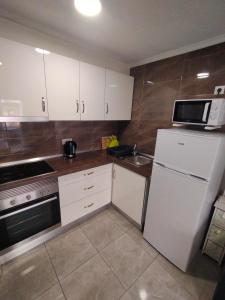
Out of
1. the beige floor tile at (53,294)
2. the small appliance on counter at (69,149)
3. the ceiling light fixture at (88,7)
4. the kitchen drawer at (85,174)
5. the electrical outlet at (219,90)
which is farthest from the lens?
the small appliance on counter at (69,149)

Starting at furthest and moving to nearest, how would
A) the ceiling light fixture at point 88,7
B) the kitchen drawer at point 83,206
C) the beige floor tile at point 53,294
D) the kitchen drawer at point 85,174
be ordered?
the kitchen drawer at point 83,206 → the kitchen drawer at point 85,174 → the beige floor tile at point 53,294 → the ceiling light fixture at point 88,7

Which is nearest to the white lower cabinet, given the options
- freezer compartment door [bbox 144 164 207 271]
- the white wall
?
freezer compartment door [bbox 144 164 207 271]

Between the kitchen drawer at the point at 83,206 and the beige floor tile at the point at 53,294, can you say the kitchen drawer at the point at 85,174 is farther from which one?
the beige floor tile at the point at 53,294

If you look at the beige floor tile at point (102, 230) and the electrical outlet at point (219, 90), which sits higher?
the electrical outlet at point (219, 90)

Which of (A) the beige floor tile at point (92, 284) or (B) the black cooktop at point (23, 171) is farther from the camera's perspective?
(B) the black cooktop at point (23, 171)

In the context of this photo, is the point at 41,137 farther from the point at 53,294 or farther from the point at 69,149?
the point at 53,294

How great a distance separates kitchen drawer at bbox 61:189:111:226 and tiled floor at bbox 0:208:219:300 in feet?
0.76

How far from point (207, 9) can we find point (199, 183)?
1342 millimetres

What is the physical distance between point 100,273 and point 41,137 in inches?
64.4

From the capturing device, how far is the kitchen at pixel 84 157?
48.0 inches

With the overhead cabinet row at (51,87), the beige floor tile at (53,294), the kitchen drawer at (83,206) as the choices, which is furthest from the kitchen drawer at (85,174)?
the beige floor tile at (53,294)

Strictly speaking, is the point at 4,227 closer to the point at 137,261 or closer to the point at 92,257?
the point at 92,257

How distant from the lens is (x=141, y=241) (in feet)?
5.57

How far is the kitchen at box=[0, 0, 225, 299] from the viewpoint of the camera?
4.00 ft
